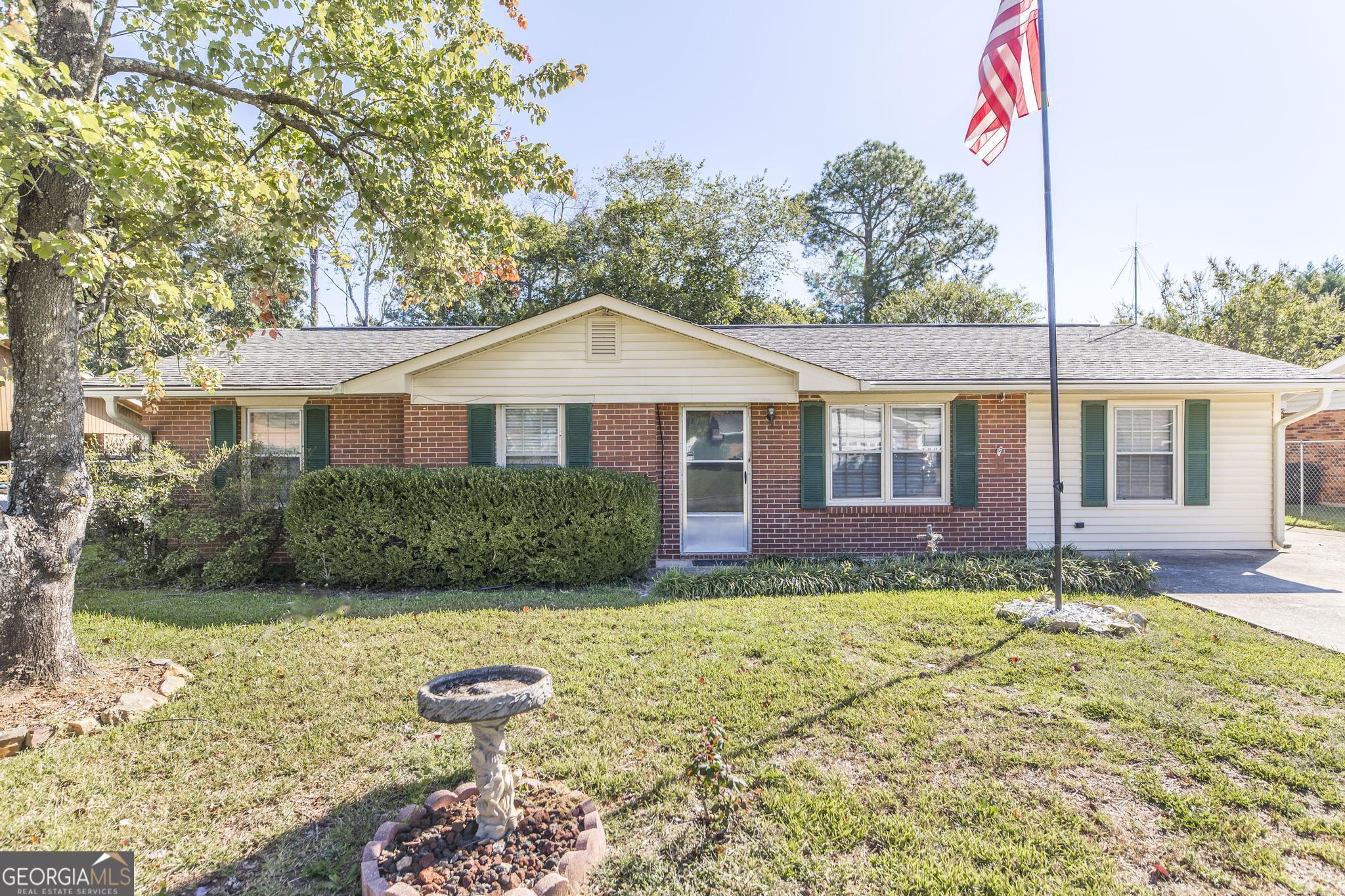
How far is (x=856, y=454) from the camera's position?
9203mm

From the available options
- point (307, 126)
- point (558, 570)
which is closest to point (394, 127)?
point (307, 126)

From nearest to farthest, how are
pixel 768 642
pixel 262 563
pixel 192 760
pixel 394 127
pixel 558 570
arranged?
pixel 192 760 → pixel 768 642 → pixel 394 127 → pixel 558 570 → pixel 262 563

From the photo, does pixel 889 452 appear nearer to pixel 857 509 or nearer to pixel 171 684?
pixel 857 509

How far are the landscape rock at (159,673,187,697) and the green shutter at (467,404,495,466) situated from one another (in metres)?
4.46

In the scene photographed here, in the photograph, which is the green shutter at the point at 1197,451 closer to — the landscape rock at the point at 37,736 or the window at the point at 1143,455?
the window at the point at 1143,455

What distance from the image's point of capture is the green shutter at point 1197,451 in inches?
364

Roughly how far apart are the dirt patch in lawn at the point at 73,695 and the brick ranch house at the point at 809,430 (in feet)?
14.5

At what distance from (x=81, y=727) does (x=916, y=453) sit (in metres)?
9.19

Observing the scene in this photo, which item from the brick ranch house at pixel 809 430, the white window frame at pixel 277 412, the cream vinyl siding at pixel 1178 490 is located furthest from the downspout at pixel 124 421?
the cream vinyl siding at pixel 1178 490

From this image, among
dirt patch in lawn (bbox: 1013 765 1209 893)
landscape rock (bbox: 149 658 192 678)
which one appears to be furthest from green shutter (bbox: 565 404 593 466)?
dirt patch in lawn (bbox: 1013 765 1209 893)

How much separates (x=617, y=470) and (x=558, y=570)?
1.51 metres

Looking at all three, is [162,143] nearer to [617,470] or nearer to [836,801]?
[617,470]

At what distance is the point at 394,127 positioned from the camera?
6.30 m

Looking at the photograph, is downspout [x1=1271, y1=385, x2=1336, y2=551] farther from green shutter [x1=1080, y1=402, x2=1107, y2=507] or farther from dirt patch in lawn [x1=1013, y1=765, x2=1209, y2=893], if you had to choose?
dirt patch in lawn [x1=1013, y1=765, x2=1209, y2=893]
